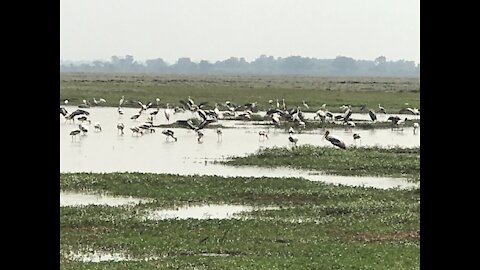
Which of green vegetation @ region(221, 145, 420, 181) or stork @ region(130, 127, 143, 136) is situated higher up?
stork @ region(130, 127, 143, 136)

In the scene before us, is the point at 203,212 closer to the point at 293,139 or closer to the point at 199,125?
the point at 293,139

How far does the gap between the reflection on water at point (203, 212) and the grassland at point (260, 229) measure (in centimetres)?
39

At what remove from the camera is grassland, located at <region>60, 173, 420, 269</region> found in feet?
37.5

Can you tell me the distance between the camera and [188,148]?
3147cm

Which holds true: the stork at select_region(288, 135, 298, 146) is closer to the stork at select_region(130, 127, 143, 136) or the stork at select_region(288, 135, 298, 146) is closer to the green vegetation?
the green vegetation

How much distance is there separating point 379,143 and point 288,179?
1256 cm

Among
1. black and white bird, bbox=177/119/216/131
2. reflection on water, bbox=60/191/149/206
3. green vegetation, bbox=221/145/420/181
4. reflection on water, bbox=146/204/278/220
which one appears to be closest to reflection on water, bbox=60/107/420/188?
black and white bird, bbox=177/119/216/131

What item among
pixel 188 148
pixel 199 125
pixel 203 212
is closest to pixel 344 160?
pixel 188 148

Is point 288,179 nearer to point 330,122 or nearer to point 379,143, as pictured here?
point 379,143

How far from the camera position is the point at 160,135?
123 ft

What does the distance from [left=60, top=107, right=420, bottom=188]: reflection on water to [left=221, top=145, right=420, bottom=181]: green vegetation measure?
99cm

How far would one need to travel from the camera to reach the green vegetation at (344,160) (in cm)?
2380

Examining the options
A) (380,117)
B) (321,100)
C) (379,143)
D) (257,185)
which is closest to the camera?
(257,185)
